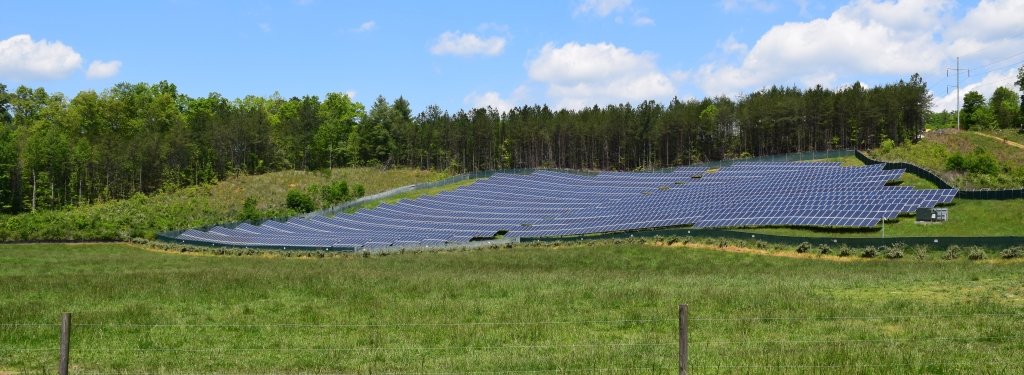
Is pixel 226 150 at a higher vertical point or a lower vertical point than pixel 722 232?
higher

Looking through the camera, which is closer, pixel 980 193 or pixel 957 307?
pixel 957 307

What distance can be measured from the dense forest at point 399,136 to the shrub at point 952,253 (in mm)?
85741

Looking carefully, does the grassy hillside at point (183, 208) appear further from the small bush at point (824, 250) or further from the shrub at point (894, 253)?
the shrub at point (894, 253)

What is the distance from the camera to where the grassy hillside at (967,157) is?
3137 inches

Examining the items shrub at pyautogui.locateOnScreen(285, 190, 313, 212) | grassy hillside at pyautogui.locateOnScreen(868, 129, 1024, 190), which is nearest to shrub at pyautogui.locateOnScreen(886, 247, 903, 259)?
grassy hillside at pyautogui.locateOnScreen(868, 129, 1024, 190)

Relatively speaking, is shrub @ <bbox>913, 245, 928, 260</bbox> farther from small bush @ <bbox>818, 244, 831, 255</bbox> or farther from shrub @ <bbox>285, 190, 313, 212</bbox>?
shrub @ <bbox>285, 190, 313, 212</bbox>

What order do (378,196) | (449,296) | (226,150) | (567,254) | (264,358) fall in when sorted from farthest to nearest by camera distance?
1. (226,150)
2. (378,196)
3. (567,254)
4. (449,296)
5. (264,358)

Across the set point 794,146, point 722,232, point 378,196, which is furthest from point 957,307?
point 794,146

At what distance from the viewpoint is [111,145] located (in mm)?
132875

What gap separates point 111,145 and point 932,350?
137 metres

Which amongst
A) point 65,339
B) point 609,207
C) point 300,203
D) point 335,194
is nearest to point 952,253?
point 609,207

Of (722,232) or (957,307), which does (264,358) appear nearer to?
(957,307)

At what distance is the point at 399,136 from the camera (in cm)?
15588

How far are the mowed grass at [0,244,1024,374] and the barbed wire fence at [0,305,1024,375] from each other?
0.16 feet
